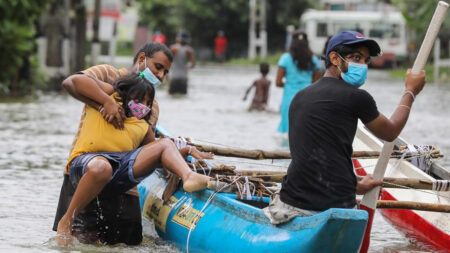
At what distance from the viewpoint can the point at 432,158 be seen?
8.30 metres

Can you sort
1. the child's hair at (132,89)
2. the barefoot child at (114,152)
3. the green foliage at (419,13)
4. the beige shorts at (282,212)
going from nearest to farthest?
the beige shorts at (282,212) < the barefoot child at (114,152) < the child's hair at (132,89) < the green foliage at (419,13)

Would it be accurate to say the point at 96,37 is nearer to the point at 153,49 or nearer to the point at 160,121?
the point at 160,121

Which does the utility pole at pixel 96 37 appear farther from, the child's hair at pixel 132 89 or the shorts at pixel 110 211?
the child's hair at pixel 132 89

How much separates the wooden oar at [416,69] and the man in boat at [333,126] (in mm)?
131

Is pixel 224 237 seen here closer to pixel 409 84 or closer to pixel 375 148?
pixel 409 84

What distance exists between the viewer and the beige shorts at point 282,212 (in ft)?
18.7

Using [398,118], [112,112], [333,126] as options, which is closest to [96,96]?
[112,112]

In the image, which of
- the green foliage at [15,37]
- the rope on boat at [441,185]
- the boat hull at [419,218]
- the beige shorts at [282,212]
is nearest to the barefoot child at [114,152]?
the beige shorts at [282,212]

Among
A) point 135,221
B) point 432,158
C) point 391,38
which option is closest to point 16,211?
point 135,221

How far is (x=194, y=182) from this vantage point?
6367 millimetres

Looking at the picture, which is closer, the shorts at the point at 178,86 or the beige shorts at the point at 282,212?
the beige shorts at the point at 282,212

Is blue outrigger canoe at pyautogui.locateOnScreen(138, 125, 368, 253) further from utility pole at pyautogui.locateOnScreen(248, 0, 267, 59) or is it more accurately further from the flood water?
utility pole at pyautogui.locateOnScreen(248, 0, 267, 59)

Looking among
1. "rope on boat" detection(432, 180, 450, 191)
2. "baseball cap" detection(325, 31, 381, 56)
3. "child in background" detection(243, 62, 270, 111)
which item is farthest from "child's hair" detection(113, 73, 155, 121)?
"child in background" detection(243, 62, 270, 111)

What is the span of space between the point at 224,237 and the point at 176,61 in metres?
16.4
